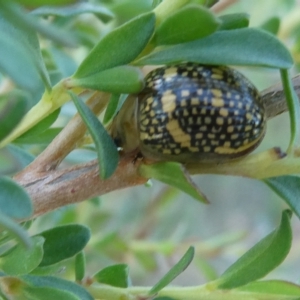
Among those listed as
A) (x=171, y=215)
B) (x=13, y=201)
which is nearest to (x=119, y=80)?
(x=13, y=201)

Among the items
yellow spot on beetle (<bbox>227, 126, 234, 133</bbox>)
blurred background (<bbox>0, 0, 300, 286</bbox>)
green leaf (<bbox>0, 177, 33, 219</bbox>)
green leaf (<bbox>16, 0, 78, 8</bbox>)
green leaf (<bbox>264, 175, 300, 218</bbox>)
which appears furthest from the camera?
blurred background (<bbox>0, 0, 300, 286</bbox>)

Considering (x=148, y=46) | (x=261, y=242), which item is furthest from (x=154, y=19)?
(x=261, y=242)

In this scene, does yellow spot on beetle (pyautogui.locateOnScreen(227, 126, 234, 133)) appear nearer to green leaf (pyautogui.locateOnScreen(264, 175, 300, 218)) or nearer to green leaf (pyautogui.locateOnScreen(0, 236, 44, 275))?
green leaf (pyautogui.locateOnScreen(264, 175, 300, 218))

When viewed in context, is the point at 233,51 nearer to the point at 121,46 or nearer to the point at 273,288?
the point at 121,46

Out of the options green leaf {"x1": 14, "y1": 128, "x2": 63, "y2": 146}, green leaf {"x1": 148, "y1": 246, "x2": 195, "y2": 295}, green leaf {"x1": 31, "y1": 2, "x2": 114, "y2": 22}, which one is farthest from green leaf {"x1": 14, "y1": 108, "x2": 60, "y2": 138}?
green leaf {"x1": 148, "y1": 246, "x2": 195, "y2": 295}

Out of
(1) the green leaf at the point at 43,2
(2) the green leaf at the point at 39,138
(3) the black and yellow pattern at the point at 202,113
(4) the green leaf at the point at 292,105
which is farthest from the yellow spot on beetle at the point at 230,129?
(1) the green leaf at the point at 43,2

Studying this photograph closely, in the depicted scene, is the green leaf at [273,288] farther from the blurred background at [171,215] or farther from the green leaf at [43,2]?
the green leaf at [43,2]
